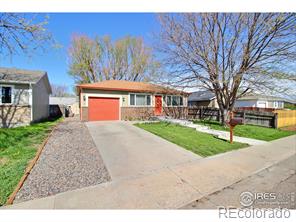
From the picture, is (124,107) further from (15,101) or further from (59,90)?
(59,90)

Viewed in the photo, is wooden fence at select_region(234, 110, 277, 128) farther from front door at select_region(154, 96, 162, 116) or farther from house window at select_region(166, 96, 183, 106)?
front door at select_region(154, 96, 162, 116)

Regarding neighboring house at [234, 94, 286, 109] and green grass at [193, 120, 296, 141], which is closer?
green grass at [193, 120, 296, 141]

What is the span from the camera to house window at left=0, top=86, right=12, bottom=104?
1090cm

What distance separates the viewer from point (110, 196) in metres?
3.08

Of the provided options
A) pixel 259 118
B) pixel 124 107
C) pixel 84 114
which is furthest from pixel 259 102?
pixel 84 114

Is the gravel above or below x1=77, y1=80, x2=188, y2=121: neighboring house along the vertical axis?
below

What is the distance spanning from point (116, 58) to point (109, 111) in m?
17.4

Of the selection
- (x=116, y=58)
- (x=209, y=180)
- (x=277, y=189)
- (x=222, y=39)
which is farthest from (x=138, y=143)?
(x=116, y=58)

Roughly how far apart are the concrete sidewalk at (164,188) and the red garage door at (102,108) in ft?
35.1

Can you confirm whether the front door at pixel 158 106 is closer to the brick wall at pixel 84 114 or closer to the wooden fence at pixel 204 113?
the wooden fence at pixel 204 113

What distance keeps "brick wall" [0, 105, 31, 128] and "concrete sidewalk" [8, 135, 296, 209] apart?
35.3 ft

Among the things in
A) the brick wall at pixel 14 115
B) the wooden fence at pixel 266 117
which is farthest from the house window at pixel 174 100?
the brick wall at pixel 14 115

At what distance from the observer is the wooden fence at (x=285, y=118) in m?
13.3

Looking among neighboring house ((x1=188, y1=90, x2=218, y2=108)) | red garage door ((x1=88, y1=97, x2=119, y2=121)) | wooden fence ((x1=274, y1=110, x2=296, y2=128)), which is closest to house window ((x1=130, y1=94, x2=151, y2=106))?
red garage door ((x1=88, y1=97, x2=119, y2=121))
